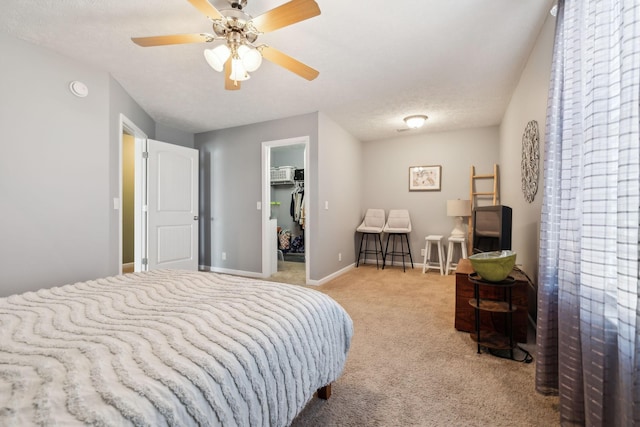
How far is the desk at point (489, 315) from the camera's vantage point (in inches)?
82.1

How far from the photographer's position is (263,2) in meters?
1.76

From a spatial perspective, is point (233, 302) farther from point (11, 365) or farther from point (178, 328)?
point (11, 365)

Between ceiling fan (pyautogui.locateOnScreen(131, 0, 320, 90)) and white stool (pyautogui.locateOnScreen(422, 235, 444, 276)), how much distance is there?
11.2ft

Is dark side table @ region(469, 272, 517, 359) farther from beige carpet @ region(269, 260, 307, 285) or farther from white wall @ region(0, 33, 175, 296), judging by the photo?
white wall @ region(0, 33, 175, 296)

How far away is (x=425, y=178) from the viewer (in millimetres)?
4883

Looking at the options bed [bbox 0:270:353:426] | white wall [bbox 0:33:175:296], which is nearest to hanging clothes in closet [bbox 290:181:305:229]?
white wall [bbox 0:33:175:296]

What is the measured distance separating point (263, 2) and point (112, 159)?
6.93 feet

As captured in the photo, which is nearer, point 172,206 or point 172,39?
point 172,39

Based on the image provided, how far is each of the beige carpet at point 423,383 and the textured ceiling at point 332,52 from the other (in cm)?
231

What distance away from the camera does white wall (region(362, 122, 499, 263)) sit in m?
4.54

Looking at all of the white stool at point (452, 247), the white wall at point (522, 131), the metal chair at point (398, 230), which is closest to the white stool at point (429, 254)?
the white stool at point (452, 247)

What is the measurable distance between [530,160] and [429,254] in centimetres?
263

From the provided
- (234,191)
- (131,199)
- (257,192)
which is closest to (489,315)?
(257,192)

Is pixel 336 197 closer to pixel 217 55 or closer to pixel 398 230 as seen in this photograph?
pixel 398 230
